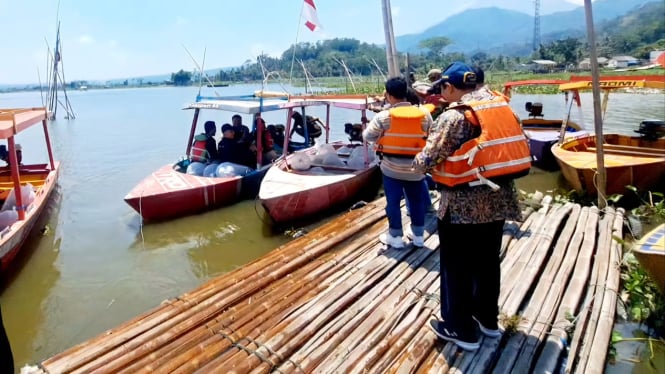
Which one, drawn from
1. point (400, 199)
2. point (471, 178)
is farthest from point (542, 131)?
point (471, 178)

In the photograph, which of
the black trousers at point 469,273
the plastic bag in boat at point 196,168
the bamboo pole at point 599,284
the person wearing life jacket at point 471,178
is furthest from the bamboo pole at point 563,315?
the plastic bag in boat at point 196,168

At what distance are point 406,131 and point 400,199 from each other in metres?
0.74

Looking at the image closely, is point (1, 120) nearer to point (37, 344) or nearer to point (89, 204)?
point (37, 344)

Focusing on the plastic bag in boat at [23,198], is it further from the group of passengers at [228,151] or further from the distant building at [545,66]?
the distant building at [545,66]

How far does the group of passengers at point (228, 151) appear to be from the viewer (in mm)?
9062

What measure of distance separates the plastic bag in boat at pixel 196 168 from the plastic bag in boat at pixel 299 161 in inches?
73.7

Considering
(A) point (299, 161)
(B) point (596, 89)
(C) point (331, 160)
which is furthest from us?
(C) point (331, 160)

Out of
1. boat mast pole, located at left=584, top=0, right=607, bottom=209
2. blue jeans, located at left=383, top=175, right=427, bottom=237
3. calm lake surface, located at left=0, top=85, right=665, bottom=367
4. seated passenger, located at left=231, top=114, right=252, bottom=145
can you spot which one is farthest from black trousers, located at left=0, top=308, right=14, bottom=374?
boat mast pole, located at left=584, top=0, right=607, bottom=209

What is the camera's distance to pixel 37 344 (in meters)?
4.99

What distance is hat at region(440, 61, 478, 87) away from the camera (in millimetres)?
2807

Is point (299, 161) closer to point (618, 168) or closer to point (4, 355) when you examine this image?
point (618, 168)

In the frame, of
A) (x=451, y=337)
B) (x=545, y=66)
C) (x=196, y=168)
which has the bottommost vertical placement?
(x=451, y=337)

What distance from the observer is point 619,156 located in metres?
8.45

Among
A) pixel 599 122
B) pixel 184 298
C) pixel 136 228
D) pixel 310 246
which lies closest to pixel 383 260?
pixel 310 246
